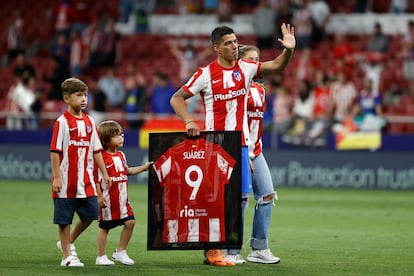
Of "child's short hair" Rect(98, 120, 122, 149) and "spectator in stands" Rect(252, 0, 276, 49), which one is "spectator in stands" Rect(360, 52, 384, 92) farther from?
"child's short hair" Rect(98, 120, 122, 149)

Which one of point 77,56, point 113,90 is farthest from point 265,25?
point 77,56

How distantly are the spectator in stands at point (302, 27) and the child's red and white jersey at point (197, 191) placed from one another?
62.8 ft

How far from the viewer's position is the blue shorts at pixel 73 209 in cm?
1035

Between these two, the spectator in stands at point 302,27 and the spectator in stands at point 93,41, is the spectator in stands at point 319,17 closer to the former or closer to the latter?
the spectator in stands at point 302,27

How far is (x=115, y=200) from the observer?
10.8 m

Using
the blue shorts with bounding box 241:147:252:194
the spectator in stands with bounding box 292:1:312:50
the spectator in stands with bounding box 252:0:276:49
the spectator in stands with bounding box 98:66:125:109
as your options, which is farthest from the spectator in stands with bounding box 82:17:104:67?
the blue shorts with bounding box 241:147:252:194

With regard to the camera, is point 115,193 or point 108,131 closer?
point 115,193

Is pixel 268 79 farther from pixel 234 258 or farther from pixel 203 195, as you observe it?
pixel 203 195

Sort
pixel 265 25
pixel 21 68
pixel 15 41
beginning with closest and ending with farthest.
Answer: pixel 21 68, pixel 265 25, pixel 15 41

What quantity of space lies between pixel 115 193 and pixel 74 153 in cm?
65

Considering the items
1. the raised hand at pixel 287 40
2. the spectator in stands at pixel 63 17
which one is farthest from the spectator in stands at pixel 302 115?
the raised hand at pixel 287 40

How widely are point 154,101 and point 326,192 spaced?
5.29 meters

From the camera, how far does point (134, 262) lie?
1080 cm

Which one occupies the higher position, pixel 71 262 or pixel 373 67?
pixel 373 67
